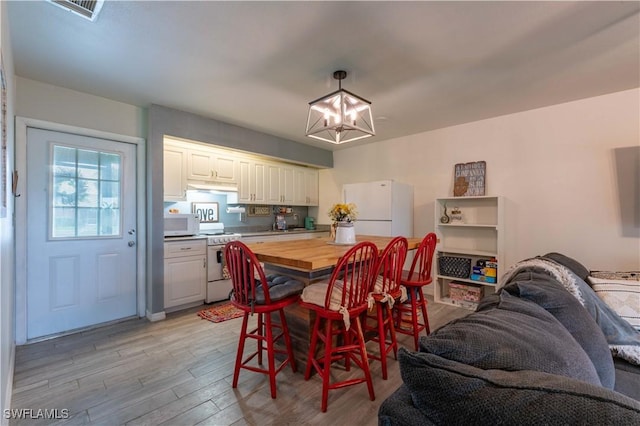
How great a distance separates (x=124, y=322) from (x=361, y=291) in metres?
2.82

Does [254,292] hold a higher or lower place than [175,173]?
lower

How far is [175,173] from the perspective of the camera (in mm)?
3689

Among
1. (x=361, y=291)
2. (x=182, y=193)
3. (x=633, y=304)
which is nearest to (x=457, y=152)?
(x=633, y=304)

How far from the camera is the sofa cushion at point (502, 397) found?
0.52 m

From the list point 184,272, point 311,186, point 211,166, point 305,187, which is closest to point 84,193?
point 184,272

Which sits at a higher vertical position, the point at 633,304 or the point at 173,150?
the point at 173,150

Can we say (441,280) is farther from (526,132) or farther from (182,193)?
(182,193)

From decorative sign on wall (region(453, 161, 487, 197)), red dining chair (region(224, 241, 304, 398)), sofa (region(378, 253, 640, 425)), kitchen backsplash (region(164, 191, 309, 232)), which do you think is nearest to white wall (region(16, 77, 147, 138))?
kitchen backsplash (region(164, 191, 309, 232))

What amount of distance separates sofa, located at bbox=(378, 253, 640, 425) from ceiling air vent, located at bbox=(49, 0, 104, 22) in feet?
7.62

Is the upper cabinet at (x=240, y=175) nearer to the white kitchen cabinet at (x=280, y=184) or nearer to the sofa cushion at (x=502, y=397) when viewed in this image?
the white kitchen cabinet at (x=280, y=184)

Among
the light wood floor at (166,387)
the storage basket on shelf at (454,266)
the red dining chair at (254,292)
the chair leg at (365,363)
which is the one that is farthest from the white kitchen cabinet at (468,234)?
the red dining chair at (254,292)

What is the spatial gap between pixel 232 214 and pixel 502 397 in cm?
449

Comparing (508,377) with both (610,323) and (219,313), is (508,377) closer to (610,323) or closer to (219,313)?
(610,323)

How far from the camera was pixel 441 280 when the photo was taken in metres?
3.95
